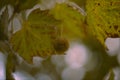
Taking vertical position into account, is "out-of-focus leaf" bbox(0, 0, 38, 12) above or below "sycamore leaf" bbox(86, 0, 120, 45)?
above

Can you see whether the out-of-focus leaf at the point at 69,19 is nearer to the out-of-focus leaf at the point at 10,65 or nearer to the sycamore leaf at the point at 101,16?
the sycamore leaf at the point at 101,16

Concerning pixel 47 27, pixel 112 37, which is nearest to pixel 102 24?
pixel 112 37

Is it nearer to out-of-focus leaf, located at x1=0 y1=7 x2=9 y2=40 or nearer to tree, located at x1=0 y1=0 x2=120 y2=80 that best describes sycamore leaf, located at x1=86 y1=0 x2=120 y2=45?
tree, located at x1=0 y1=0 x2=120 y2=80

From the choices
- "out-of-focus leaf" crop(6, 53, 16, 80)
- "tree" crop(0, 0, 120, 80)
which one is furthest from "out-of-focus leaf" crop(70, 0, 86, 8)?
"out-of-focus leaf" crop(6, 53, 16, 80)

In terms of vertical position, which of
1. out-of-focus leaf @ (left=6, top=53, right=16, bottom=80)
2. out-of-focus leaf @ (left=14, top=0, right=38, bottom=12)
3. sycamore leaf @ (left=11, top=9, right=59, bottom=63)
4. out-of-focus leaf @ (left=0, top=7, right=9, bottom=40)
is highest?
out-of-focus leaf @ (left=14, top=0, right=38, bottom=12)

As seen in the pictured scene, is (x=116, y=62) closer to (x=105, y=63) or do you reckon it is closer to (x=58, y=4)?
(x=105, y=63)
